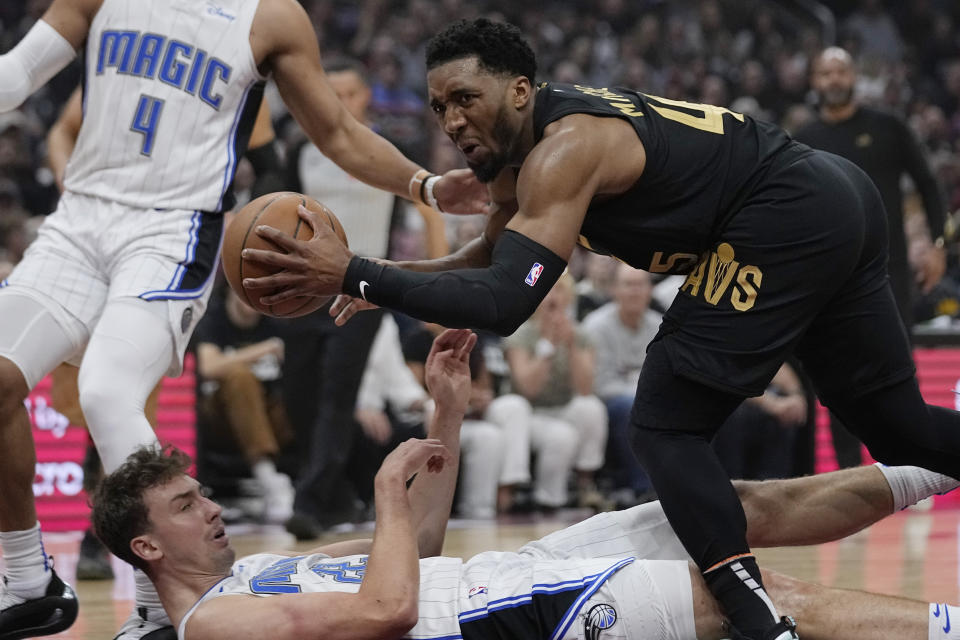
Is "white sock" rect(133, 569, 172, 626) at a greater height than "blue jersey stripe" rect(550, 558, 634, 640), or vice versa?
"blue jersey stripe" rect(550, 558, 634, 640)

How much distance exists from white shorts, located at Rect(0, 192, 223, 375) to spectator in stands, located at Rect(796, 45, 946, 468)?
15.0 ft

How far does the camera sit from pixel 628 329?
8500 mm

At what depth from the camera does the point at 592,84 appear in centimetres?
1504

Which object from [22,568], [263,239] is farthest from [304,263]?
[22,568]

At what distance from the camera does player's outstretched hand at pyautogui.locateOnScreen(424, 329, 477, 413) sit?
12.1 ft

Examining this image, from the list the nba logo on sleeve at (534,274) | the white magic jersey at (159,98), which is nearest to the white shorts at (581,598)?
the nba logo on sleeve at (534,274)

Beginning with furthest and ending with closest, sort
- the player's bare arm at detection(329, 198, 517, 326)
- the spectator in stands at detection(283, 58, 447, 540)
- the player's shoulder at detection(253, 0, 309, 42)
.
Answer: the spectator in stands at detection(283, 58, 447, 540), the player's shoulder at detection(253, 0, 309, 42), the player's bare arm at detection(329, 198, 517, 326)

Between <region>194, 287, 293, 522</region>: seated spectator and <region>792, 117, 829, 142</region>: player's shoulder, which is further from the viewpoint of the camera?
<region>194, 287, 293, 522</region>: seated spectator

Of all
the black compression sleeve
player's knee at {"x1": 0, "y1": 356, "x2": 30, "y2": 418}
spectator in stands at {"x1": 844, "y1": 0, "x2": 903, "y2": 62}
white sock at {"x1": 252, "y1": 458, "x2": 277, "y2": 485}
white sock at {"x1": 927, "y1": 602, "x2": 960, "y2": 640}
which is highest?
spectator in stands at {"x1": 844, "y1": 0, "x2": 903, "y2": 62}

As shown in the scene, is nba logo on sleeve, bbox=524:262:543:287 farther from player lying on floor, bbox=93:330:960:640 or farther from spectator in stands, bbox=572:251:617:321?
spectator in stands, bbox=572:251:617:321

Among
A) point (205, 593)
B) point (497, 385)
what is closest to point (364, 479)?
point (497, 385)

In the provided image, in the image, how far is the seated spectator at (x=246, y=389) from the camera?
7.88 meters

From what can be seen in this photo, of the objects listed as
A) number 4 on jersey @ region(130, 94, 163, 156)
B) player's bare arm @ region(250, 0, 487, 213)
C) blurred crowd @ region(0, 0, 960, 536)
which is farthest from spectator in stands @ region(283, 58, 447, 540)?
number 4 on jersey @ region(130, 94, 163, 156)

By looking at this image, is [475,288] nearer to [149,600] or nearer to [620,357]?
[149,600]
